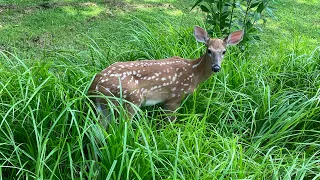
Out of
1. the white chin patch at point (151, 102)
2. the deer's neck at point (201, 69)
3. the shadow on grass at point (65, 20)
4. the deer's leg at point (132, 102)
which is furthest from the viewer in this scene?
the shadow on grass at point (65, 20)

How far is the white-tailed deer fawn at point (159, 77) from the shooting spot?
3.37 m

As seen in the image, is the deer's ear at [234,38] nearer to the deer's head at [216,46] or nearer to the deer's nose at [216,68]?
the deer's head at [216,46]

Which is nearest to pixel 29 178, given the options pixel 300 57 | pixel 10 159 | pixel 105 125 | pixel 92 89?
pixel 10 159

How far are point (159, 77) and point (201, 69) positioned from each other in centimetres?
45

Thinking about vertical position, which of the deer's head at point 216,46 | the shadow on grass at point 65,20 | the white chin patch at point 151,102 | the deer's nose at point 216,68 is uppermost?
the deer's head at point 216,46

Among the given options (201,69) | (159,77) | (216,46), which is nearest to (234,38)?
(216,46)

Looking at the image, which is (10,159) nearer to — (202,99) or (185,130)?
(185,130)

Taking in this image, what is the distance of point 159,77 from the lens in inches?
146

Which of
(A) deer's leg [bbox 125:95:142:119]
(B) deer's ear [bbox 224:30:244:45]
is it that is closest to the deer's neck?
(B) deer's ear [bbox 224:30:244:45]

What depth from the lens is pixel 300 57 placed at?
4.47 metres

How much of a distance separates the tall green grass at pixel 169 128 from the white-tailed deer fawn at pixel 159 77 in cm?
12

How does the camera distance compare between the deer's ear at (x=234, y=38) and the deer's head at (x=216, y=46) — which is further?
the deer's ear at (x=234, y=38)

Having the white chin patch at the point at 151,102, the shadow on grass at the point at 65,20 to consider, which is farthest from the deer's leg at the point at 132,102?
the shadow on grass at the point at 65,20

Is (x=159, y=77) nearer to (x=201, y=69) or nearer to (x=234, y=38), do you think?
(x=201, y=69)
